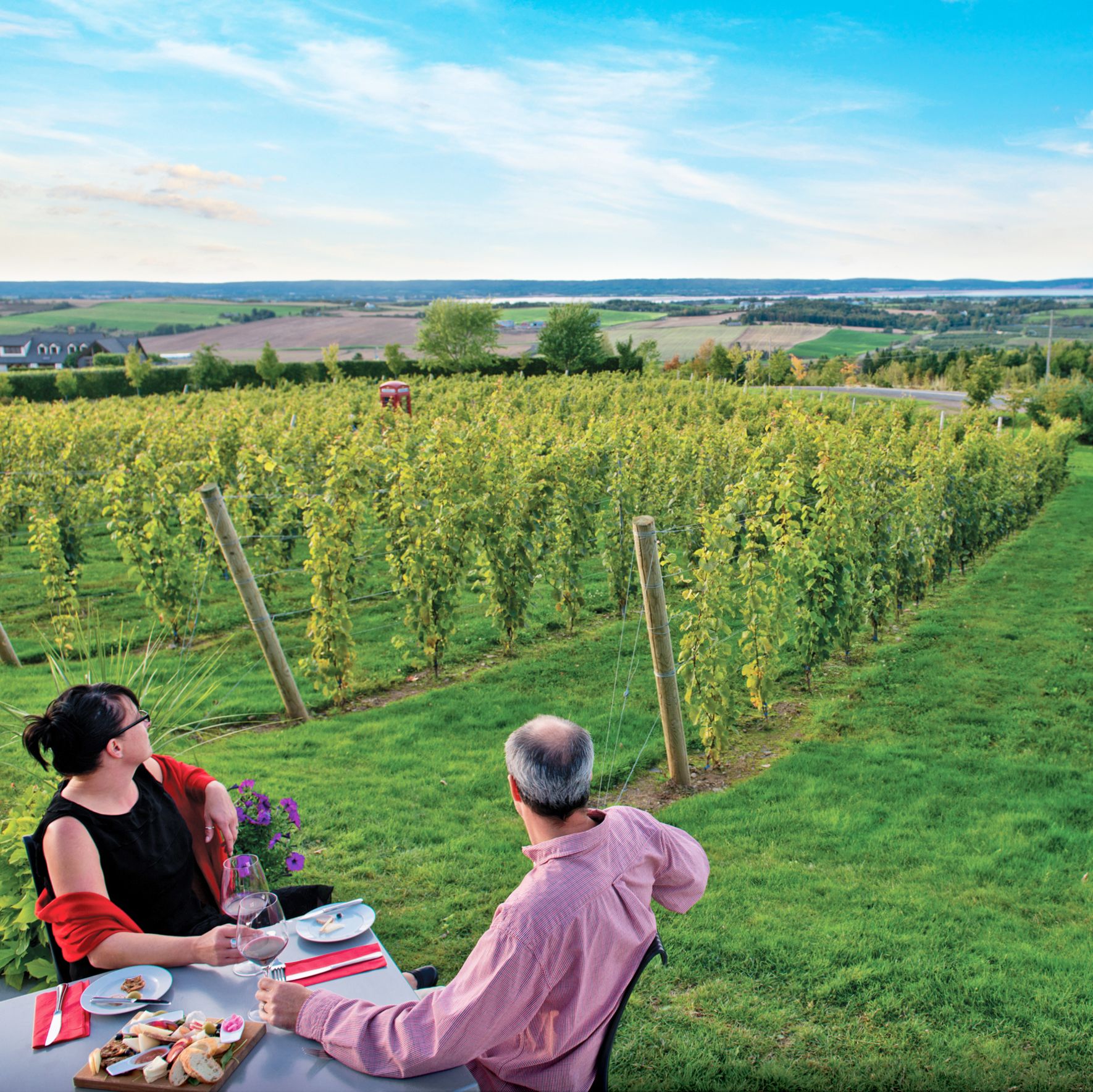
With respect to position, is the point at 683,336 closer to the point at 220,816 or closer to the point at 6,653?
the point at 6,653

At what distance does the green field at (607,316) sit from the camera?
340 feet

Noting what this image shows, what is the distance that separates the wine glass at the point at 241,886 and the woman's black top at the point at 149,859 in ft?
1.89

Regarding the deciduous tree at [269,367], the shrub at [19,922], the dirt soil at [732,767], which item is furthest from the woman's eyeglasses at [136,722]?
the deciduous tree at [269,367]

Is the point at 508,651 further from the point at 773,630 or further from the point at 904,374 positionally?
the point at 904,374

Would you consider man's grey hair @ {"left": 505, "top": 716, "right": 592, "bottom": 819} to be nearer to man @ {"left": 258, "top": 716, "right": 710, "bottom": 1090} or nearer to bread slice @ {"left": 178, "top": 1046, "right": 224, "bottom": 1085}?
man @ {"left": 258, "top": 716, "right": 710, "bottom": 1090}

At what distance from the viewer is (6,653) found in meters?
7.31

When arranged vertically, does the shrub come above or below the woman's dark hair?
below

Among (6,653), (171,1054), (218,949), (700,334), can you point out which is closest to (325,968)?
(218,949)

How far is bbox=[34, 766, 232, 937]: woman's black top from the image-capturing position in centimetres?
247

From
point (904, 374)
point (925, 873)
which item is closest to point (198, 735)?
point (925, 873)

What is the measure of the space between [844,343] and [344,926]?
86.0m

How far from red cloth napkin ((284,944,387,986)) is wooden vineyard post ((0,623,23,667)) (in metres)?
6.52

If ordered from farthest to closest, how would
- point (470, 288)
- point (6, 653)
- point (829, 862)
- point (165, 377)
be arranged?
1. point (470, 288)
2. point (165, 377)
3. point (6, 653)
4. point (829, 862)

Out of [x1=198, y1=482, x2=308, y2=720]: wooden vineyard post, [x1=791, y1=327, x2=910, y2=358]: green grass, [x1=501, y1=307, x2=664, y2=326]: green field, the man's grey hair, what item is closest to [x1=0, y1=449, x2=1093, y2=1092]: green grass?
[x1=198, y1=482, x2=308, y2=720]: wooden vineyard post
